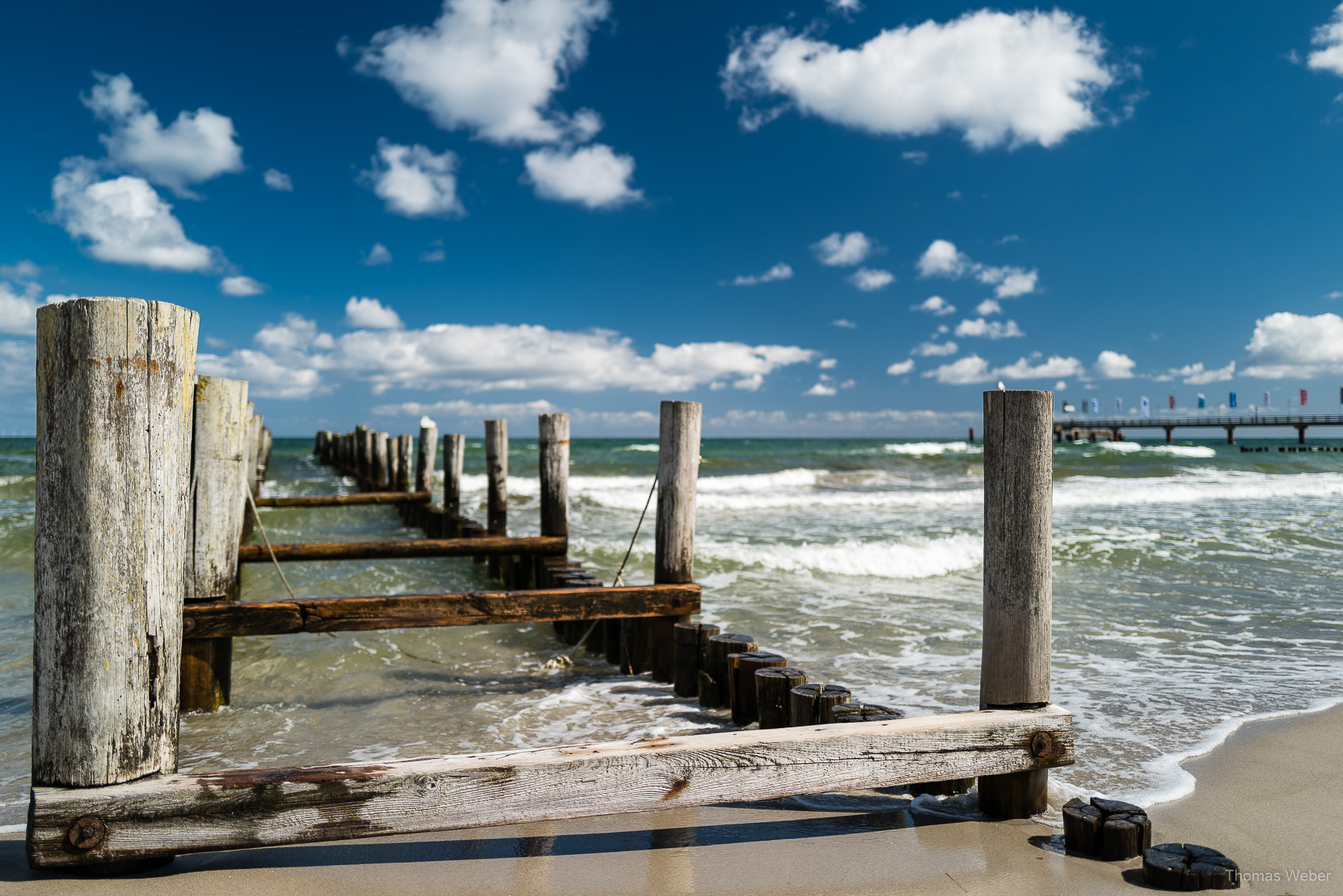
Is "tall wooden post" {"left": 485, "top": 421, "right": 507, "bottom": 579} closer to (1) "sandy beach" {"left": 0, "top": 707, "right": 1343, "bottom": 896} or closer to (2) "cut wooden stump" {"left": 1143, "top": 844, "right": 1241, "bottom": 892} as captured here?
(1) "sandy beach" {"left": 0, "top": 707, "right": 1343, "bottom": 896}

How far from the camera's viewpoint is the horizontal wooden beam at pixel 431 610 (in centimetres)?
472

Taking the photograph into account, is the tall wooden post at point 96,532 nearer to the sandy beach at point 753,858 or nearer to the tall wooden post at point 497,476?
the sandy beach at point 753,858

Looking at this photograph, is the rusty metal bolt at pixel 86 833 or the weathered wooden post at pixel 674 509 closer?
the rusty metal bolt at pixel 86 833

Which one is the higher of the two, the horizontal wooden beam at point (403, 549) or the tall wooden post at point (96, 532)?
the tall wooden post at point (96, 532)

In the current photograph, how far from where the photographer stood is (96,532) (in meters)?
2.44

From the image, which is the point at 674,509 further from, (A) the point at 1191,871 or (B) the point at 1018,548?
(A) the point at 1191,871

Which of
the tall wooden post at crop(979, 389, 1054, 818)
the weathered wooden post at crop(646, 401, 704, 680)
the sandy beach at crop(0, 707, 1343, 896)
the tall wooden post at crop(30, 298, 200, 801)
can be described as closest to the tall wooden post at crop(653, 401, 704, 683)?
the weathered wooden post at crop(646, 401, 704, 680)

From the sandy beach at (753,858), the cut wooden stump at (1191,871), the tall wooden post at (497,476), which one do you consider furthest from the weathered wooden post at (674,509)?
the tall wooden post at (497,476)

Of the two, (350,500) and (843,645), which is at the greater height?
(350,500)

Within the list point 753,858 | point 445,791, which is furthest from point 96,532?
point 753,858

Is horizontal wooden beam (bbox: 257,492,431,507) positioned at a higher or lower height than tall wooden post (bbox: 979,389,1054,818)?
lower

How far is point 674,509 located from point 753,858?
2.85 meters

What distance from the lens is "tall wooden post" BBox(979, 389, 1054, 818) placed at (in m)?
2.98

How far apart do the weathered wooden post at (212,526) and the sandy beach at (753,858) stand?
70.9 inches
